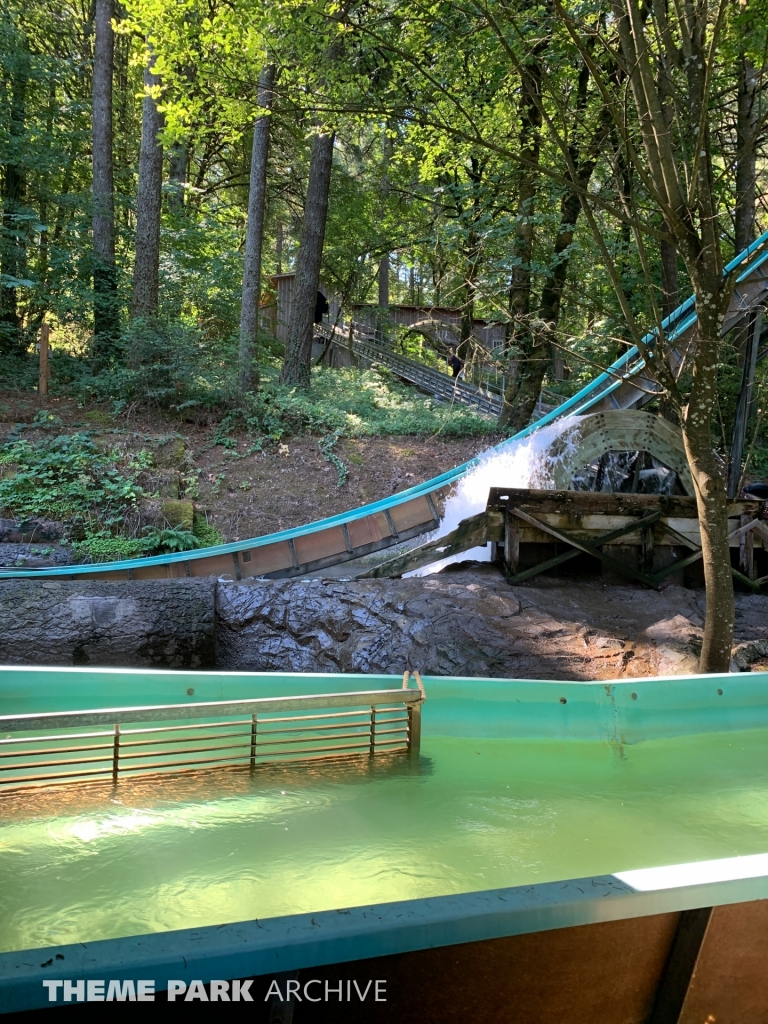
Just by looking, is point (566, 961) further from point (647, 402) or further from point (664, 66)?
point (647, 402)

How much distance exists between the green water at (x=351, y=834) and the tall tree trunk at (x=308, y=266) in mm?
12068

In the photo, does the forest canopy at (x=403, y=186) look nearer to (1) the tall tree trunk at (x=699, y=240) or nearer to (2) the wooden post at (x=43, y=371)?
(1) the tall tree trunk at (x=699, y=240)

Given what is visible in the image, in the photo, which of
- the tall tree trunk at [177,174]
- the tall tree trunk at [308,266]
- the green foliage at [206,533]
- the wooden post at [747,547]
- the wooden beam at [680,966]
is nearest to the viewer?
the wooden beam at [680,966]

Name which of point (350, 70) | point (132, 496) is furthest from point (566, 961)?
point (132, 496)

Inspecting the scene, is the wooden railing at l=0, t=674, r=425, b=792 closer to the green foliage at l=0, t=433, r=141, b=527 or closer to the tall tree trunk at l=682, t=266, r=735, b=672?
the tall tree trunk at l=682, t=266, r=735, b=672

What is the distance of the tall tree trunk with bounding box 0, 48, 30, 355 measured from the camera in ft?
41.3

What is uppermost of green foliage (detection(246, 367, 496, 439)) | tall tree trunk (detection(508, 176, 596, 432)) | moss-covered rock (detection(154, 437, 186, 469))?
tall tree trunk (detection(508, 176, 596, 432))

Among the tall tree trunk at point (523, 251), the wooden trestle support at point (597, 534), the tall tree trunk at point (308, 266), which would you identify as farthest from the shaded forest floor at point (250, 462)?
the wooden trestle support at point (597, 534)

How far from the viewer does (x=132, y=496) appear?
990 cm

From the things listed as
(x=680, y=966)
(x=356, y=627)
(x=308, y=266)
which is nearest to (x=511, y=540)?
(x=356, y=627)

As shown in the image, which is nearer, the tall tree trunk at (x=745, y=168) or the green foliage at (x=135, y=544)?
the green foliage at (x=135, y=544)

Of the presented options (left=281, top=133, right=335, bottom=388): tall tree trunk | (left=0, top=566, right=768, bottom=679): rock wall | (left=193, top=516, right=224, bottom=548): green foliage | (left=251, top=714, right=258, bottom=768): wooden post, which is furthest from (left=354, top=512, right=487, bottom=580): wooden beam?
(left=281, top=133, right=335, bottom=388): tall tree trunk

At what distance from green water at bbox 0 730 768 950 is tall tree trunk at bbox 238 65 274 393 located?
35.1 ft

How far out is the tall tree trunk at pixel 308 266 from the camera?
48.6ft
